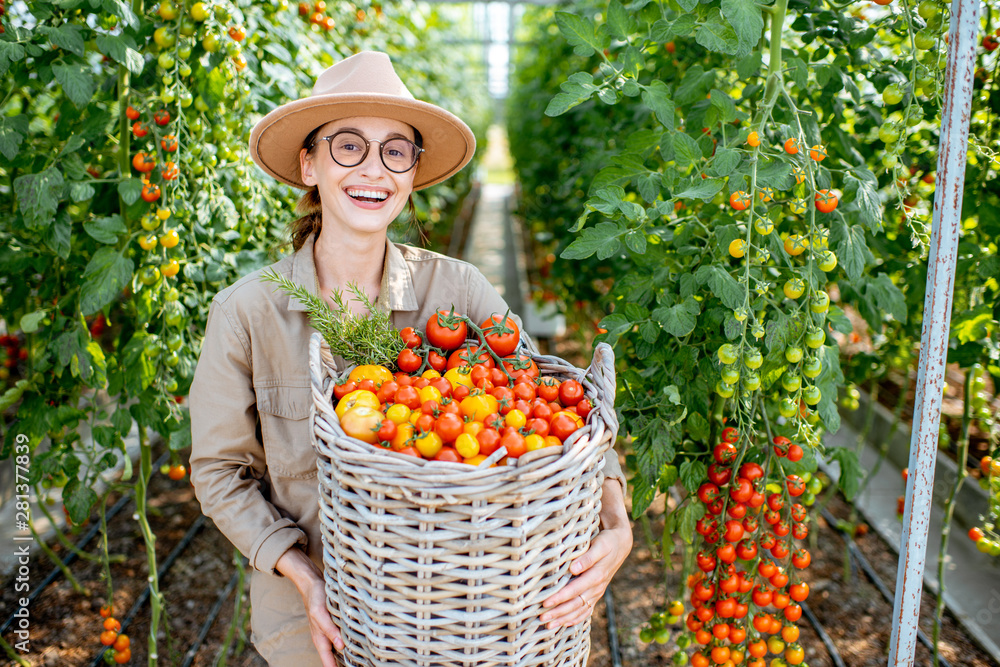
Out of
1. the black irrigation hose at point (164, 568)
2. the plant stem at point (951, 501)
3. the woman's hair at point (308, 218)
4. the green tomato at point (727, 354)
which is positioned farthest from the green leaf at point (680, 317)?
the black irrigation hose at point (164, 568)

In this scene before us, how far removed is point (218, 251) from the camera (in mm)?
1733

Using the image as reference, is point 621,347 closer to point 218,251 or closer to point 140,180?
point 218,251

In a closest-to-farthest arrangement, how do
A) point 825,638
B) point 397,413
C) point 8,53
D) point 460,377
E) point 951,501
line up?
1. point 397,413
2. point 460,377
3. point 8,53
4. point 951,501
5. point 825,638

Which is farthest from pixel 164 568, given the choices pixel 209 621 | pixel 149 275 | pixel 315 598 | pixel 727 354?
pixel 727 354

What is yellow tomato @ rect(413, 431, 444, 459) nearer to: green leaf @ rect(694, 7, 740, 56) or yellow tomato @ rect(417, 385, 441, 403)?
yellow tomato @ rect(417, 385, 441, 403)

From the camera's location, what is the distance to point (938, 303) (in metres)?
0.98

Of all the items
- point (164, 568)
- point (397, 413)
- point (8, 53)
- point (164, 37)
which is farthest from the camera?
point (164, 568)

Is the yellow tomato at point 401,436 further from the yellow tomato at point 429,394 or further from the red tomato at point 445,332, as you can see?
the red tomato at point 445,332

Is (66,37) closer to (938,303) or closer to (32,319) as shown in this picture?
(32,319)

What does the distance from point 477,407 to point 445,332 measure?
24 cm

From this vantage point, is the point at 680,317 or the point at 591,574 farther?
the point at 680,317

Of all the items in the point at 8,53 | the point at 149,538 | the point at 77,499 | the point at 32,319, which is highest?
the point at 8,53

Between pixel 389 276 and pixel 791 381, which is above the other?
pixel 389 276

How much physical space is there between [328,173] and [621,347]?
763mm
